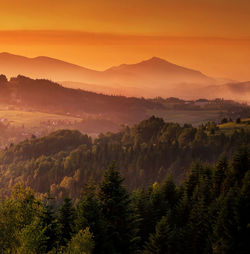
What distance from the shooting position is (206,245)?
63.0 meters

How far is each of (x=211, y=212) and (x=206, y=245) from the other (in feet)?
16.8

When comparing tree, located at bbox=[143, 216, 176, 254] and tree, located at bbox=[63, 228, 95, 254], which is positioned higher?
tree, located at bbox=[63, 228, 95, 254]

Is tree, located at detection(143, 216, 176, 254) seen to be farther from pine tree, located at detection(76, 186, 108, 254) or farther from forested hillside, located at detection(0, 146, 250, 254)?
pine tree, located at detection(76, 186, 108, 254)

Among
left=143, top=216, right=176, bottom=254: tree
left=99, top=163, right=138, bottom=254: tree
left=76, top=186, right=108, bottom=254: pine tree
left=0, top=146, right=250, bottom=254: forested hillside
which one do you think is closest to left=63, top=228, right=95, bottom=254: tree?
left=0, top=146, right=250, bottom=254: forested hillside

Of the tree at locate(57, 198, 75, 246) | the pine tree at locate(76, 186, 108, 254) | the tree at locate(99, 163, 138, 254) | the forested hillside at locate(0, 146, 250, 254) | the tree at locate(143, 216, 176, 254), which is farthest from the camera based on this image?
the tree at locate(143, 216, 176, 254)

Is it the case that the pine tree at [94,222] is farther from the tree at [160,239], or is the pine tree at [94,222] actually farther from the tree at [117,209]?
the tree at [160,239]

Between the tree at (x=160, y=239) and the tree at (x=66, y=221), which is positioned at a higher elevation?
the tree at (x=66, y=221)

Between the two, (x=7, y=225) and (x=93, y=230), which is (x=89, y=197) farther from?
(x=7, y=225)

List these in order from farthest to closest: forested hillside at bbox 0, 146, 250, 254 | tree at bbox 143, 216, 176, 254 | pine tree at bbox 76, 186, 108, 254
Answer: tree at bbox 143, 216, 176, 254
pine tree at bbox 76, 186, 108, 254
forested hillside at bbox 0, 146, 250, 254

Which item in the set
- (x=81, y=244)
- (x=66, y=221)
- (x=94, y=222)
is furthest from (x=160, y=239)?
(x=81, y=244)

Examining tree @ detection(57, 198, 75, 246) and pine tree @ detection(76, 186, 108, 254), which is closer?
pine tree @ detection(76, 186, 108, 254)

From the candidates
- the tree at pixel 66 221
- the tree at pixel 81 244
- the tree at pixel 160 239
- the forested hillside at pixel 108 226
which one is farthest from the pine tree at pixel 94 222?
the tree at pixel 160 239

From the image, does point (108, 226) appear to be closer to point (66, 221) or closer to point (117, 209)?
point (117, 209)

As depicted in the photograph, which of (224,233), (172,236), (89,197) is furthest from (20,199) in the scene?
(224,233)
